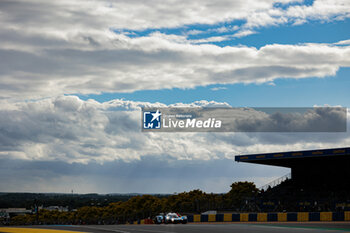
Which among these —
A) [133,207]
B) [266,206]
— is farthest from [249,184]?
[266,206]

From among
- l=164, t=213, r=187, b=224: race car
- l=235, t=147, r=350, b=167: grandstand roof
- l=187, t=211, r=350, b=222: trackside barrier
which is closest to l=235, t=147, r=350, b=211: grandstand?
l=235, t=147, r=350, b=167: grandstand roof

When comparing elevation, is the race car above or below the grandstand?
below

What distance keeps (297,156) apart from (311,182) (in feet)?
29.0

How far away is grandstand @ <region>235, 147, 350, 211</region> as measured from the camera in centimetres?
5553

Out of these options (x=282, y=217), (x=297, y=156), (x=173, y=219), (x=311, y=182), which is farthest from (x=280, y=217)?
(x=311, y=182)

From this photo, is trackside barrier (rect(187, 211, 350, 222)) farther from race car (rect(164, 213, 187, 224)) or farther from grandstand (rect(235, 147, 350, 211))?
grandstand (rect(235, 147, 350, 211))

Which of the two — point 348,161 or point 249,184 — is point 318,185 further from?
point 249,184

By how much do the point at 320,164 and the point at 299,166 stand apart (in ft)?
13.9

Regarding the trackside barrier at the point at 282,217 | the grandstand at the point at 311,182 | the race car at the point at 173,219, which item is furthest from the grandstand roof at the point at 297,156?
the race car at the point at 173,219

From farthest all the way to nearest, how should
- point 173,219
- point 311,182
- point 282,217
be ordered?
point 311,182, point 282,217, point 173,219

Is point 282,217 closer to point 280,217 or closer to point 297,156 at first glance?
point 280,217

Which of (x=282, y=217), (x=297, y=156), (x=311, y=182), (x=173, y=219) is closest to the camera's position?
(x=173, y=219)

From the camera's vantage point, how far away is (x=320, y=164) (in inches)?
Result: 2625

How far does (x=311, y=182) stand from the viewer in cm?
6750
